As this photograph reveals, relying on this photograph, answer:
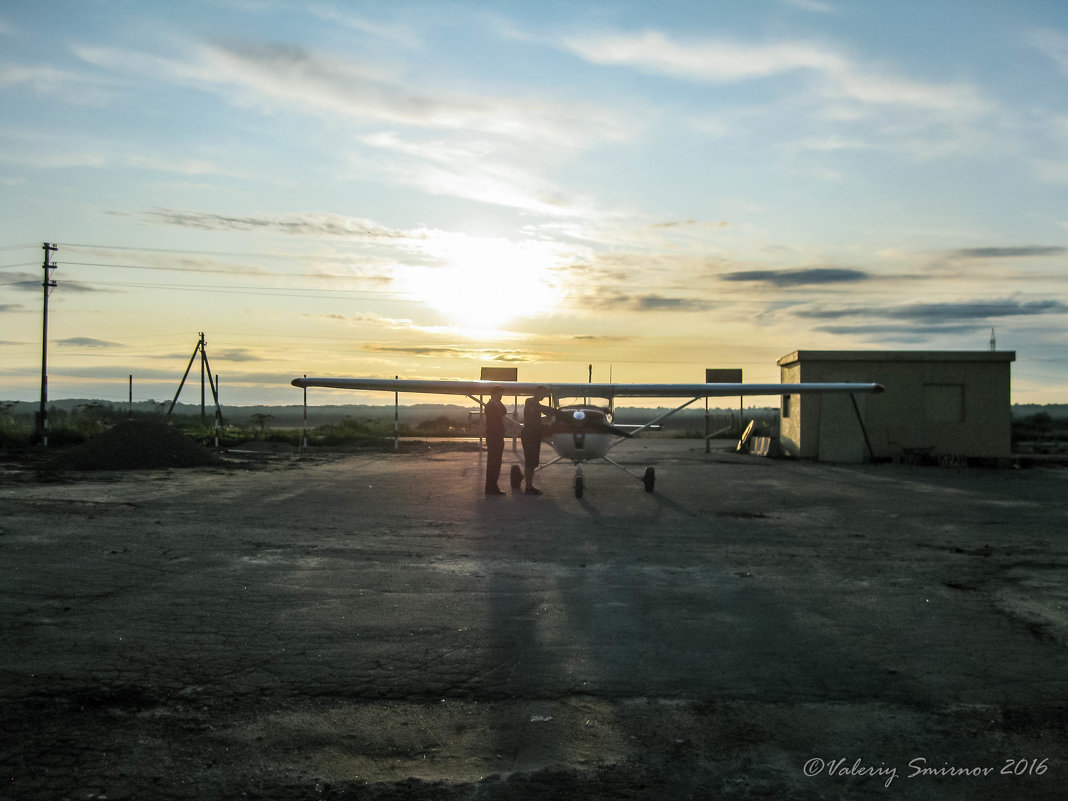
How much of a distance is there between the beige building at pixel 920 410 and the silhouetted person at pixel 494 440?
1297 centimetres

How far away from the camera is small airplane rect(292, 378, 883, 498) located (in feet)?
52.7

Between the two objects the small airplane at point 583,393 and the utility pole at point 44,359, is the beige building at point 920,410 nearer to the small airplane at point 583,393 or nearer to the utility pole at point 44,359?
the small airplane at point 583,393

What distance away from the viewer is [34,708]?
162 inches

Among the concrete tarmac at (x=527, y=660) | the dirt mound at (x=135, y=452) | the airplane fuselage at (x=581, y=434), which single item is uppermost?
the airplane fuselage at (x=581, y=434)

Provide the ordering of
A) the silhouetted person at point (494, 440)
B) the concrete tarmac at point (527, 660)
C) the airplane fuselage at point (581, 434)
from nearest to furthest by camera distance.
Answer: the concrete tarmac at point (527, 660), the silhouetted person at point (494, 440), the airplane fuselage at point (581, 434)

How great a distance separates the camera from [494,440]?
15.4 metres

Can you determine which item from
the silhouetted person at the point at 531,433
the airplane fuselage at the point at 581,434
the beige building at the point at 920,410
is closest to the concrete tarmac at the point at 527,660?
the silhouetted person at the point at 531,433

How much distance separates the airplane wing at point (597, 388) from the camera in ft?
A: 59.1

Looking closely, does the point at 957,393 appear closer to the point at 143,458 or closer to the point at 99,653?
the point at 143,458

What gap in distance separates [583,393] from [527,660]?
44.5 feet

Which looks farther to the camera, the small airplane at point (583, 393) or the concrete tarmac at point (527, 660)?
the small airplane at point (583, 393)

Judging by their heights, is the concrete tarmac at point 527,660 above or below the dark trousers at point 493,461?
below

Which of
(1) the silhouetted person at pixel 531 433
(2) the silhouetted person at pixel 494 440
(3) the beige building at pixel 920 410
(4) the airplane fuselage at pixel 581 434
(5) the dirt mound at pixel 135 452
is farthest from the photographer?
(3) the beige building at pixel 920 410

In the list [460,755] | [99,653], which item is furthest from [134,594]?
[460,755]
